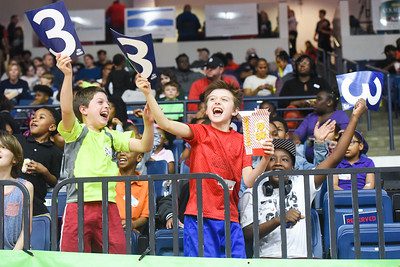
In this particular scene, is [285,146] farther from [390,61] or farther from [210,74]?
[390,61]

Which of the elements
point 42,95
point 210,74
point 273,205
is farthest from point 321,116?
point 42,95

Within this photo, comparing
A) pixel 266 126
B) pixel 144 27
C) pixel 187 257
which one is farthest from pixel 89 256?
pixel 144 27

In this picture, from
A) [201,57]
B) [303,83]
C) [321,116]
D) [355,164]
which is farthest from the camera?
[201,57]

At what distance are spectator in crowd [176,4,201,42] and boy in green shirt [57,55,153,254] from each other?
14234 mm

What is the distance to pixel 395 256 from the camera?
7.01 m

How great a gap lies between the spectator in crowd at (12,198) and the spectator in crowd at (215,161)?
1.19 meters

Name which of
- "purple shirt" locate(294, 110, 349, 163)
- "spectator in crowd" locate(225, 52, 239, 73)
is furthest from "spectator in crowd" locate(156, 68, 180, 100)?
"spectator in crowd" locate(225, 52, 239, 73)

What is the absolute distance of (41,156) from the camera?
8953mm

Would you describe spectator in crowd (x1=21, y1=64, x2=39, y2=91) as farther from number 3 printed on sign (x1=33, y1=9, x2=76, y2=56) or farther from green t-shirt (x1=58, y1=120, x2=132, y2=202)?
number 3 printed on sign (x1=33, y1=9, x2=76, y2=56)

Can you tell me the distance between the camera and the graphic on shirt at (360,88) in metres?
8.53

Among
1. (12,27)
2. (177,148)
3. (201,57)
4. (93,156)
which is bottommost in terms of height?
(177,148)

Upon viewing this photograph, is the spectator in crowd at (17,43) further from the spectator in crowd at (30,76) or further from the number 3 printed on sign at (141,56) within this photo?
the number 3 printed on sign at (141,56)

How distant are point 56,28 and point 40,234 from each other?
5.57 feet

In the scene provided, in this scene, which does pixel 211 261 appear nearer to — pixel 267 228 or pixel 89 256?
pixel 89 256
